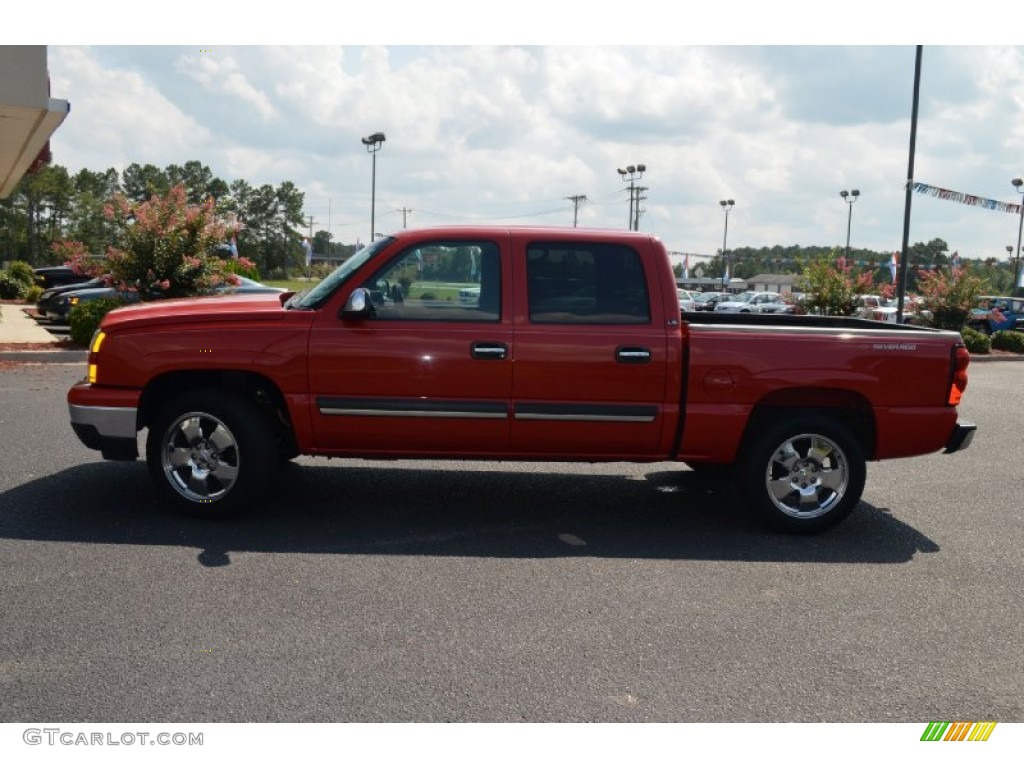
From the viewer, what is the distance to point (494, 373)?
6016 millimetres

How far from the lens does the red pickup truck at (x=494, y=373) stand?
6.01m

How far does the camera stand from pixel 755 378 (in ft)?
20.0

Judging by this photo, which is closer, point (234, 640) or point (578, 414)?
point (234, 640)

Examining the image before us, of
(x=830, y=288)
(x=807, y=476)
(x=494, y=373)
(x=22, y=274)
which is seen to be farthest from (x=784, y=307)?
(x=494, y=373)

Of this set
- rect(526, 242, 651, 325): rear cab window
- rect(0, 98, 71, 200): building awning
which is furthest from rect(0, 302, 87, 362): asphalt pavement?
rect(526, 242, 651, 325): rear cab window

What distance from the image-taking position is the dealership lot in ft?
12.4

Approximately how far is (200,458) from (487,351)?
1.95m

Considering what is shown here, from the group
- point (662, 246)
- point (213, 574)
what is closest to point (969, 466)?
point (662, 246)

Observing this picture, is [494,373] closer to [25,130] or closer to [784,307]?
[25,130]

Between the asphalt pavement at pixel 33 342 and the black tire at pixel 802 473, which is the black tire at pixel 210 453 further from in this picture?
the asphalt pavement at pixel 33 342

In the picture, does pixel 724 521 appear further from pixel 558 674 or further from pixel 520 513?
pixel 558 674

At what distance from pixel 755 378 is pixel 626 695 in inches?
111

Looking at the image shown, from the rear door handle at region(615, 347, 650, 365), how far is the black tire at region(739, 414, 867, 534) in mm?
972

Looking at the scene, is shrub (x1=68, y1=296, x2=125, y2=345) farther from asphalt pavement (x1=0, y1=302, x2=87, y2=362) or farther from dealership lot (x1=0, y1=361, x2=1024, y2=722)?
dealership lot (x1=0, y1=361, x2=1024, y2=722)
